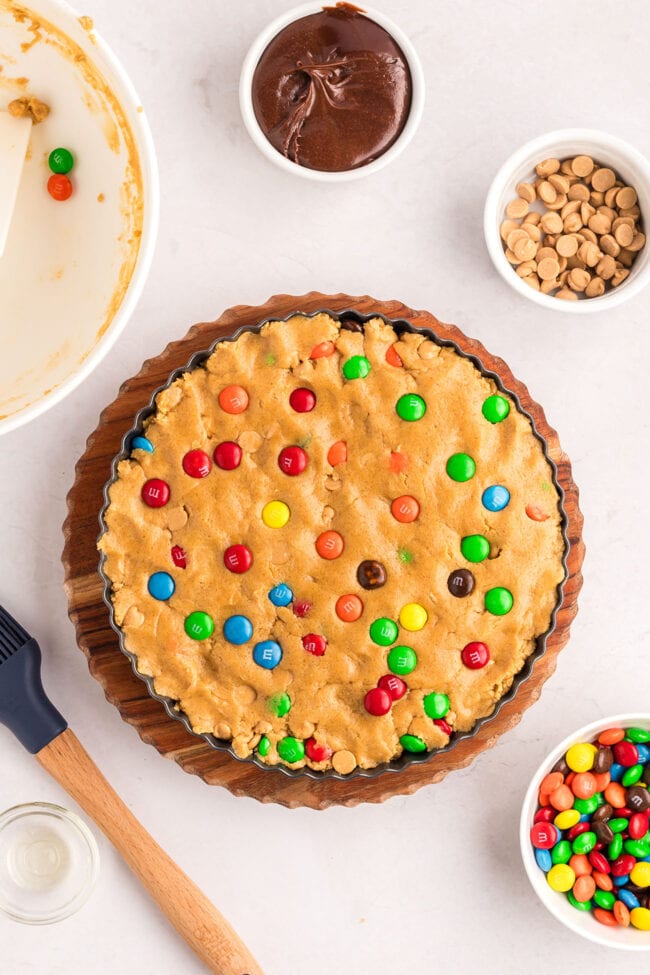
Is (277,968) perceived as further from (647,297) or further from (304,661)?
(647,297)

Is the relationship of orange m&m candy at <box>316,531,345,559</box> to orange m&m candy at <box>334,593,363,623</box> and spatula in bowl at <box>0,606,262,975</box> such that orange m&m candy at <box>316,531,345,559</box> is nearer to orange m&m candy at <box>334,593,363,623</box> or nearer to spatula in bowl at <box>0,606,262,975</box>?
orange m&m candy at <box>334,593,363,623</box>

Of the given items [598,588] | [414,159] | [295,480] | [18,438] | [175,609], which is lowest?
[598,588]

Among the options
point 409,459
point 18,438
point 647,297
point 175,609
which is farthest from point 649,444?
point 18,438

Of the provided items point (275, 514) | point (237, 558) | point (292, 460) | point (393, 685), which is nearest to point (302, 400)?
point (292, 460)

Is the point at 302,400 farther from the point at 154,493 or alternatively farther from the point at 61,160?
the point at 61,160

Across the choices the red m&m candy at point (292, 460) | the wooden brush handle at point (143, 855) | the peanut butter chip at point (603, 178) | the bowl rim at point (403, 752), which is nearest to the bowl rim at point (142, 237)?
the bowl rim at point (403, 752)

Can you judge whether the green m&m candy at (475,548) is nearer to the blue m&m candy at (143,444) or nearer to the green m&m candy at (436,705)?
the green m&m candy at (436,705)
